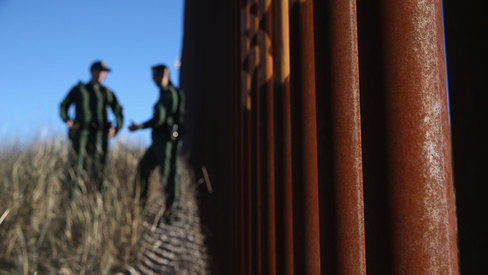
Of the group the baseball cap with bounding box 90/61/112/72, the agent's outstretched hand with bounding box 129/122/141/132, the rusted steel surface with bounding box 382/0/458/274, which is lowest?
the rusted steel surface with bounding box 382/0/458/274

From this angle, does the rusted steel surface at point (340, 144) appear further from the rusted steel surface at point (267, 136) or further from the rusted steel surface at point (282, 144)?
the rusted steel surface at point (267, 136)

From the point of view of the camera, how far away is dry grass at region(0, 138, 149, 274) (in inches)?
136

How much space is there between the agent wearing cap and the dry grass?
17.3 inches

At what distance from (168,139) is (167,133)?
0.24ft

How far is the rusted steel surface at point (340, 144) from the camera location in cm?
70

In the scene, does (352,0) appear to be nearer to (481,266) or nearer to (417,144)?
(417,144)

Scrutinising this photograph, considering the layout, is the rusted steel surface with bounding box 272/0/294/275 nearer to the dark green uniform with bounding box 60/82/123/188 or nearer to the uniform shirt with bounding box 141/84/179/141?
the uniform shirt with bounding box 141/84/179/141

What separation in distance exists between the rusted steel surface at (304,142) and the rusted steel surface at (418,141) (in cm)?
35

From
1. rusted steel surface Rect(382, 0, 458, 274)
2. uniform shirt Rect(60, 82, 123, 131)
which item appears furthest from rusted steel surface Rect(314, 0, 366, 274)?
uniform shirt Rect(60, 82, 123, 131)

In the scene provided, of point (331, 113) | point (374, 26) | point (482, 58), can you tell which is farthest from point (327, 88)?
point (482, 58)

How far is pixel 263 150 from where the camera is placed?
4.52ft

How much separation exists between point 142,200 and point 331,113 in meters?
4.39

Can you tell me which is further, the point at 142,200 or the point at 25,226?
the point at 142,200

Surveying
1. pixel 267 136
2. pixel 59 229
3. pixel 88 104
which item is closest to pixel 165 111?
pixel 88 104
